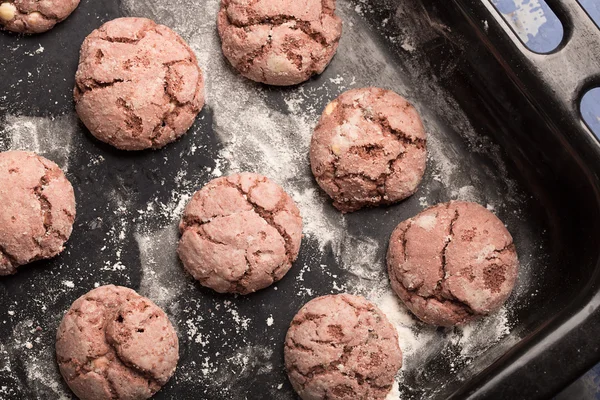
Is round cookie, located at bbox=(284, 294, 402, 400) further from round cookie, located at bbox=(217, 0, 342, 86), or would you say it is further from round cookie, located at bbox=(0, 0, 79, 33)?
round cookie, located at bbox=(0, 0, 79, 33)

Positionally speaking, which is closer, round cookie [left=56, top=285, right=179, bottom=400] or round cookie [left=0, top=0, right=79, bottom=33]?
round cookie [left=56, top=285, right=179, bottom=400]

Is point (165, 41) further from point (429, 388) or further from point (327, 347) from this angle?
point (429, 388)

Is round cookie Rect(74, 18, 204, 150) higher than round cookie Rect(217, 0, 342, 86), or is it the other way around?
round cookie Rect(74, 18, 204, 150)

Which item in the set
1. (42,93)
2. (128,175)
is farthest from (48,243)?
(42,93)

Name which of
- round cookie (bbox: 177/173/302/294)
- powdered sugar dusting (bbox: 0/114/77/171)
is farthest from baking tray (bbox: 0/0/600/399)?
round cookie (bbox: 177/173/302/294)

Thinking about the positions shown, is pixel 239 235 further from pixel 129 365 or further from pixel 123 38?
pixel 123 38

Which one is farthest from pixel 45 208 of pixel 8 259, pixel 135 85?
pixel 135 85

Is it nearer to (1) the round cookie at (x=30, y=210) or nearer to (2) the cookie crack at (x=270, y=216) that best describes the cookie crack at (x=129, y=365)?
(1) the round cookie at (x=30, y=210)
